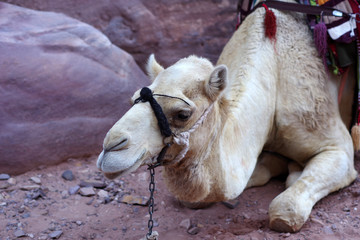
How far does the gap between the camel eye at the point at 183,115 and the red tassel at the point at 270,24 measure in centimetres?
Result: 182

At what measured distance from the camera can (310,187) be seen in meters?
3.79

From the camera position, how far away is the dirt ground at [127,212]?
3521 millimetres

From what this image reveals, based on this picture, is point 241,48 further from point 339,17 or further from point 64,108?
point 64,108

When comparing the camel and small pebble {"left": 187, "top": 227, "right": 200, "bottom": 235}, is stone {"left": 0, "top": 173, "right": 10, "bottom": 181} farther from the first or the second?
small pebble {"left": 187, "top": 227, "right": 200, "bottom": 235}

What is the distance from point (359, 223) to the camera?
3531 mm

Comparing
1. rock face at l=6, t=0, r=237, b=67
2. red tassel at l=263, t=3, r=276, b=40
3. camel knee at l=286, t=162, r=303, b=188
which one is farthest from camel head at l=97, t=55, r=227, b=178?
rock face at l=6, t=0, r=237, b=67

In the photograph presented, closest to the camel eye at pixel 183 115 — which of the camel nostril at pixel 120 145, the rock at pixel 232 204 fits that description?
the camel nostril at pixel 120 145

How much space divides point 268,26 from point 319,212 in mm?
1868

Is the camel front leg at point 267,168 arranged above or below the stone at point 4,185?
above

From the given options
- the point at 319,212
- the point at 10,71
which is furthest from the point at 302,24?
the point at 10,71

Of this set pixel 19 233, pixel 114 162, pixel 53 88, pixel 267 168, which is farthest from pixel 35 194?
pixel 267 168

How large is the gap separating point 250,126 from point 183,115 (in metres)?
1.12

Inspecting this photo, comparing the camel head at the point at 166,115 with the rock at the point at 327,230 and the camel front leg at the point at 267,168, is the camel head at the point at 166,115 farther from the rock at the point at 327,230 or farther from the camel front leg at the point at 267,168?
the camel front leg at the point at 267,168

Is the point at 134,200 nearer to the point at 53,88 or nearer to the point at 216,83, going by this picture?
the point at 53,88
